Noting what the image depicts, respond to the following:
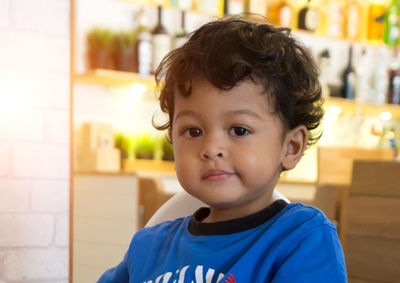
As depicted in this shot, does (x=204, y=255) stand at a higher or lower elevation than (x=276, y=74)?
lower

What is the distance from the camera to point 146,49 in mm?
2643

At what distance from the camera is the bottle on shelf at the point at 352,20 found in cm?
351

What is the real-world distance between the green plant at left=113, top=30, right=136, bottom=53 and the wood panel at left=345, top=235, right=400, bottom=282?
1.49 m

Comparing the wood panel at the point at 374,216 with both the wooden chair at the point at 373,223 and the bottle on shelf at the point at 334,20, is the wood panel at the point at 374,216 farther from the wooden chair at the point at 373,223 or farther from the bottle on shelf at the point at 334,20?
the bottle on shelf at the point at 334,20

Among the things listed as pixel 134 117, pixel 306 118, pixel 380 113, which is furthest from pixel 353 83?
pixel 306 118

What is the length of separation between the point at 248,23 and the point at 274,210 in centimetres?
29

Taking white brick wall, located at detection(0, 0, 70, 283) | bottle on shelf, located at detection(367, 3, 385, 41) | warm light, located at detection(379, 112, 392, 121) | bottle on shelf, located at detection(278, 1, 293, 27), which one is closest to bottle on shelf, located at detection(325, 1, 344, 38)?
bottle on shelf, located at detection(367, 3, 385, 41)

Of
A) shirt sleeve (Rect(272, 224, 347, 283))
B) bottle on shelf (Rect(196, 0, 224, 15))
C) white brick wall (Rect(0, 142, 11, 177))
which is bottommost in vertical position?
shirt sleeve (Rect(272, 224, 347, 283))

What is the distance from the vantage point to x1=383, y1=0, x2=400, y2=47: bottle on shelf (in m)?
3.52

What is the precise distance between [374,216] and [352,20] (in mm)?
2221

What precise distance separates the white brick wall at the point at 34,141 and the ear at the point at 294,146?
484 millimetres

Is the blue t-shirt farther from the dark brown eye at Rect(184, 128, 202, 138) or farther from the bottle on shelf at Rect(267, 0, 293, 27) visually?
the bottle on shelf at Rect(267, 0, 293, 27)

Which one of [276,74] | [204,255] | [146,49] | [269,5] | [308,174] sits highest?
[269,5]

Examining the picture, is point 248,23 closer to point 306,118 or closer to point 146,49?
point 306,118
